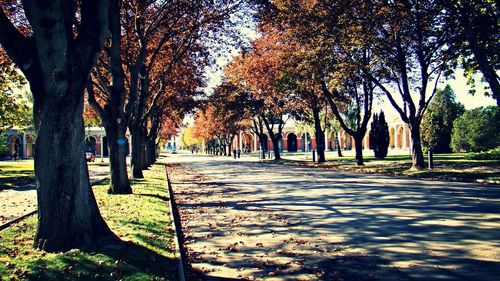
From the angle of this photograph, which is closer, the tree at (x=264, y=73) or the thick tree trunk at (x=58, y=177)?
the thick tree trunk at (x=58, y=177)

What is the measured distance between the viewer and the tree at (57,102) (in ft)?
20.6

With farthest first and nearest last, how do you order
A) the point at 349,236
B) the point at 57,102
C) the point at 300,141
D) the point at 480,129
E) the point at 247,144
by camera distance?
the point at 247,144
the point at 300,141
the point at 480,129
the point at 349,236
the point at 57,102

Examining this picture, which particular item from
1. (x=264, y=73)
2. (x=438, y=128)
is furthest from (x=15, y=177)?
(x=438, y=128)

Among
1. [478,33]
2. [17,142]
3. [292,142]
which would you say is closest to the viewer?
[478,33]

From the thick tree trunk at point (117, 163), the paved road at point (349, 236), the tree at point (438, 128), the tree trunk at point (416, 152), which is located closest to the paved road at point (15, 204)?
the thick tree trunk at point (117, 163)

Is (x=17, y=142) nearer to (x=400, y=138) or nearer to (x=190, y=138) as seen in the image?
(x=190, y=138)

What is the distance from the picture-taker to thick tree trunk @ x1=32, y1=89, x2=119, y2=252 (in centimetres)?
639

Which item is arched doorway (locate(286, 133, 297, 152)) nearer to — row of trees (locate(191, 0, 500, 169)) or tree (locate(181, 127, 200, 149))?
tree (locate(181, 127, 200, 149))

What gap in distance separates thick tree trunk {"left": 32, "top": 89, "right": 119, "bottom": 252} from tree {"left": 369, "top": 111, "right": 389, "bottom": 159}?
131ft

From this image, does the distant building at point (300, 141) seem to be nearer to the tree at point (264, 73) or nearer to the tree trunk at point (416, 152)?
the tree at point (264, 73)

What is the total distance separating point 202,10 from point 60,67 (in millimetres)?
12767

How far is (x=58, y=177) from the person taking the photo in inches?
253

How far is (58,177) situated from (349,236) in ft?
16.4

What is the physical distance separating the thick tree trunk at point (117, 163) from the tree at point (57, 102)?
825 cm
